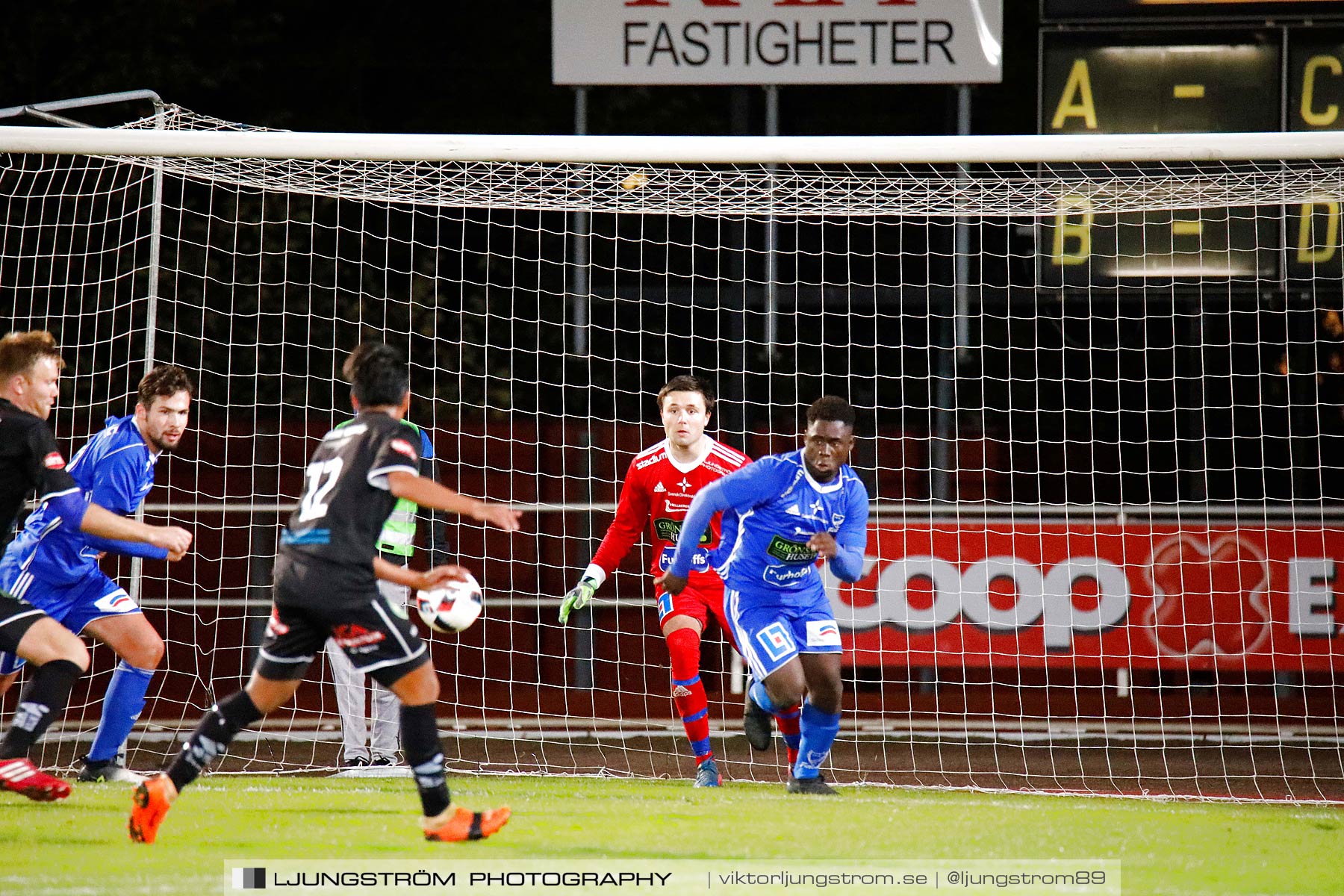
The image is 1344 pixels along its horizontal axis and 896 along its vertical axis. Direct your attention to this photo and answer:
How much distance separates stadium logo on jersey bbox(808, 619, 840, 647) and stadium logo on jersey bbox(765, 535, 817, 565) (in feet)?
0.87

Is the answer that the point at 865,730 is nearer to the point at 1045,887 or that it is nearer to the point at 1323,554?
the point at 1323,554

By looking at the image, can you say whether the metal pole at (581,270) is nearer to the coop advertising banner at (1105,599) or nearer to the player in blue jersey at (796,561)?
the coop advertising banner at (1105,599)

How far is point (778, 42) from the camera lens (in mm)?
10094

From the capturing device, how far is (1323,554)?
8594 mm

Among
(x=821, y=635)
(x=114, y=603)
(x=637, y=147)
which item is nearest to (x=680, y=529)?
(x=821, y=635)

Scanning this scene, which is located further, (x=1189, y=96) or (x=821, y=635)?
(x=1189, y=96)

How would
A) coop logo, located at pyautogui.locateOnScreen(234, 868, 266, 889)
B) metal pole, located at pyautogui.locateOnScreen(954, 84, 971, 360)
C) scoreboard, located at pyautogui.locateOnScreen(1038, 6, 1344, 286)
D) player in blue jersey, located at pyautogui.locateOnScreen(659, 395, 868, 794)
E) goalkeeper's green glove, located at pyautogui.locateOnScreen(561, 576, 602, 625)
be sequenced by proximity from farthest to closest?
metal pole, located at pyautogui.locateOnScreen(954, 84, 971, 360), scoreboard, located at pyautogui.locateOnScreen(1038, 6, 1344, 286), goalkeeper's green glove, located at pyautogui.locateOnScreen(561, 576, 602, 625), player in blue jersey, located at pyautogui.locateOnScreen(659, 395, 868, 794), coop logo, located at pyautogui.locateOnScreen(234, 868, 266, 889)

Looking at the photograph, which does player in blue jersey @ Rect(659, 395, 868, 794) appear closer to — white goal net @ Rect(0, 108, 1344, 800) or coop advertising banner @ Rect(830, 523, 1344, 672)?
white goal net @ Rect(0, 108, 1344, 800)

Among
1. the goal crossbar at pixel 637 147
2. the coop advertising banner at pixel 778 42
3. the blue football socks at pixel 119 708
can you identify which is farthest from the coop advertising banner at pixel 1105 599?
the blue football socks at pixel 119 708

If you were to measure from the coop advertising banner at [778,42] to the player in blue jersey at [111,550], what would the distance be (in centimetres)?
479

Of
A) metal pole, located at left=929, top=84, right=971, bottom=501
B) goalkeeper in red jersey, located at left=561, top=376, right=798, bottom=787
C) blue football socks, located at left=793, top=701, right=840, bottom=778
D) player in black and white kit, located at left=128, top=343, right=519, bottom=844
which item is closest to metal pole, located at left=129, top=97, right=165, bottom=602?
goalkeeper in red jersey, located at left=561, top=376, right=798, bottom=787

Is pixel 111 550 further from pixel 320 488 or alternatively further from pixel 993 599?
pixel 993 599

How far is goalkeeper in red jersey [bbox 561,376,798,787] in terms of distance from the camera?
256 inches

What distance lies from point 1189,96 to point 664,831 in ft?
21.0
